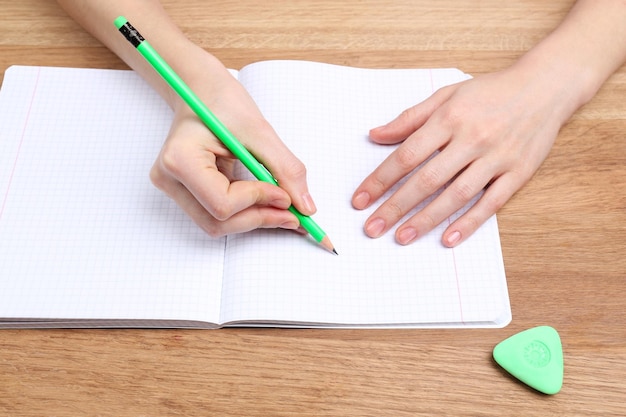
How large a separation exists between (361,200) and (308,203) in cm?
8

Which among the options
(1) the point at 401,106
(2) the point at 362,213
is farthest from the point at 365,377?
(1) the point at 401,106

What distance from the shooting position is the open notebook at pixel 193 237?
2.42 ft

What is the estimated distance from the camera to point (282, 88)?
895mm

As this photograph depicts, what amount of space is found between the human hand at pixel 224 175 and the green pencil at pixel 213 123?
12mm

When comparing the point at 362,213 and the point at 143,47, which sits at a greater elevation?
the point at 143,47

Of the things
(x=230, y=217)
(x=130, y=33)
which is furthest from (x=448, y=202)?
(x=130, y=33)

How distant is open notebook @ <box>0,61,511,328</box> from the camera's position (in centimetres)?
74

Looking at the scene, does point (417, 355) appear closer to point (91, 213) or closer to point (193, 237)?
point (193, 237)

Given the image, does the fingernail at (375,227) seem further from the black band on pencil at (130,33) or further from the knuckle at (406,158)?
the black band on pencil at (130,33)

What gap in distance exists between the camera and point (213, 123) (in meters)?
0.73

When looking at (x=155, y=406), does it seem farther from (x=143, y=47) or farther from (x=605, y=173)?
(x=605, y=173)

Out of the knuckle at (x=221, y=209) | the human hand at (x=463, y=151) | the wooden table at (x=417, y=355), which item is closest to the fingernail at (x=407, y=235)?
the human hand at (x=463, y=151)

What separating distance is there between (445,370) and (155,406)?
1.11 ft

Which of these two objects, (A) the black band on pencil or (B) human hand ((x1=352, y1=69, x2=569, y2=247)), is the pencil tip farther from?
(A) the black band on pencil
